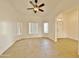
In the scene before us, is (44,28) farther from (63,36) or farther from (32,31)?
(63,36)

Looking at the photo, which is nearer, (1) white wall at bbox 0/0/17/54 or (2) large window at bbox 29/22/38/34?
(1) white wall at bbox 0/0/17/54

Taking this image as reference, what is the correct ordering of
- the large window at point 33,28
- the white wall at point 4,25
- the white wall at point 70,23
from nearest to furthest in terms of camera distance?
the white wall at point 4,25 → the white wall at point 70,23 → the large window at point 33,28

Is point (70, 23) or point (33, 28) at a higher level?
point (70, 23)

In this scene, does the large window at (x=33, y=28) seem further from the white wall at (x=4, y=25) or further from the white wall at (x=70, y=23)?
the white wall at (x=4, y=25)

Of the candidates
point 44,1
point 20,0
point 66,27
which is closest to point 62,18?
point 66,27

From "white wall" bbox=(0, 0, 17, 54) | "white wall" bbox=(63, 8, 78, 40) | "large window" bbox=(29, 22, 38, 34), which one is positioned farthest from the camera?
"large window" bbox=(29, 22, 38, 34)

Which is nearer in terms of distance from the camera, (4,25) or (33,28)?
(4,25)

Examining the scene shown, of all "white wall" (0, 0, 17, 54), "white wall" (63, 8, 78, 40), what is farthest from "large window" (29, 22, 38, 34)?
"white wall" (0, 0, 17, 54)

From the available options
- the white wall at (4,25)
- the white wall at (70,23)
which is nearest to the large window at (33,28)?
the white wall at (70,23)

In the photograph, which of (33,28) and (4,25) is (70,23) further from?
(4,25)

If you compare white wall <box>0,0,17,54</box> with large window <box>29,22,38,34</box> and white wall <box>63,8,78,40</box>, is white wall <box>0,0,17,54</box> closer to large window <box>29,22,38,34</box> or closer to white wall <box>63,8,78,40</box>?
white wall <box>63,8,78,40</box>

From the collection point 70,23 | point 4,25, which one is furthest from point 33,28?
point 4,25

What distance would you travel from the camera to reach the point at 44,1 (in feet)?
26.9

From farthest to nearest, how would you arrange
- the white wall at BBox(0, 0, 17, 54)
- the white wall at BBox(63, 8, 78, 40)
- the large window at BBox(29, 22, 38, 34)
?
the large window at BBox(29, 22, 38, 34) → the white wall at BBox(63, 8, 78, 40) → the white wall at BBox(0, 0, 17, 54)
